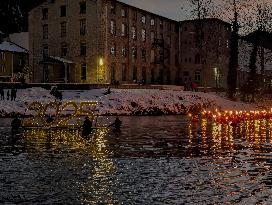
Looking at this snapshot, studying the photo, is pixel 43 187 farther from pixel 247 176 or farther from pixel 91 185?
pixel 247 176

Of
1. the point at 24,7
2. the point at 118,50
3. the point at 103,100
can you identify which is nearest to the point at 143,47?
the point at 118,50

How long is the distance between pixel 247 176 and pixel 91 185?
363cm

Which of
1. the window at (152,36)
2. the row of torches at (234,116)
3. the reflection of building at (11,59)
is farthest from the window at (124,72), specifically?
the row of torches at (234,116)

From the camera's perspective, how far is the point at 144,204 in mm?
8906

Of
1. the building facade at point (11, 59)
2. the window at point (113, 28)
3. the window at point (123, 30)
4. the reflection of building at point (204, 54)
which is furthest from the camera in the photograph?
the reflection of building at point (204, 54)

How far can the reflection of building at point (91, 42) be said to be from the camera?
224ft

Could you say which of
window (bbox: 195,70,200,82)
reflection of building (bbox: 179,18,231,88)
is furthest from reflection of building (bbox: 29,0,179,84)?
window (bbox: 195,70,200,82)

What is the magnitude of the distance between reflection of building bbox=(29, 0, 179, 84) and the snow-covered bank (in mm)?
11366

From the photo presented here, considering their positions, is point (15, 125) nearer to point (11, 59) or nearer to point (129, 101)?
point (129, 101)

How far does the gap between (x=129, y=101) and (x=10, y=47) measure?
36747 millimetres

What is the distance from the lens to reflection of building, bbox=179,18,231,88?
87312 mm

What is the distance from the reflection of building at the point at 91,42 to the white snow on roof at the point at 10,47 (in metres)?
8.26

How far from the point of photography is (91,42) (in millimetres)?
68188

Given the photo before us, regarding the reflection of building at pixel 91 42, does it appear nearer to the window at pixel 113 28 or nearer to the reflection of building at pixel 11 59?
the window at pixel 113 28
